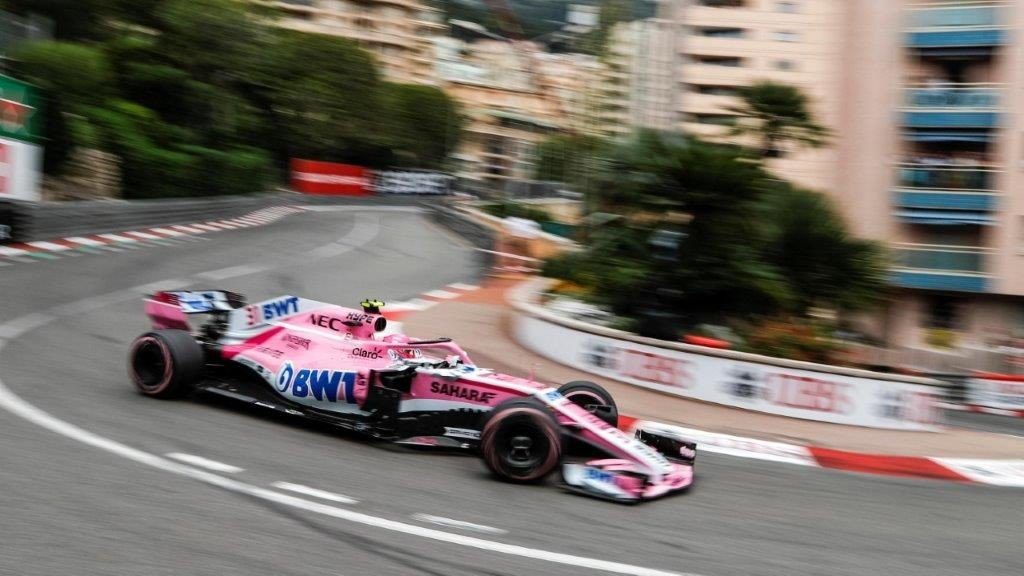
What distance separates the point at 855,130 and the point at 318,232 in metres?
17.4

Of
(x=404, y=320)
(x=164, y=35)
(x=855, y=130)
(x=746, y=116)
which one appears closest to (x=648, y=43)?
(x=855, y=130)

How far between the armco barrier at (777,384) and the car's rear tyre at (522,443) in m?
4.92

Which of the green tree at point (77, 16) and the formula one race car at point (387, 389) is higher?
the green tree at point (77, 16)

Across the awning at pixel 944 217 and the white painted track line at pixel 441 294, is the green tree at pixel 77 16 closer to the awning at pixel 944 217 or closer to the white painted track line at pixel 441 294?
the white painted track line at pixel 441 294

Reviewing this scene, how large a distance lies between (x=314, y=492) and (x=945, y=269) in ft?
87.8

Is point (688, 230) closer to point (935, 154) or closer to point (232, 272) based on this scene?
point (232, 272)

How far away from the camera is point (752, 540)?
6961 millimetres

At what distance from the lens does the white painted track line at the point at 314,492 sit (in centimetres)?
700

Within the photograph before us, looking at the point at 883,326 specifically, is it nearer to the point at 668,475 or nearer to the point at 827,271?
the point at 827,271

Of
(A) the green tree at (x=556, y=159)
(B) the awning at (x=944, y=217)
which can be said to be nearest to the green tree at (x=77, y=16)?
(A) the green tree at (x=556, y=159)

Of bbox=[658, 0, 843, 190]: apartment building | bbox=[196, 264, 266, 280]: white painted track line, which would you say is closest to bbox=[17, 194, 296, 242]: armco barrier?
bbox=[196, 264, 266, 280]: white painted track line

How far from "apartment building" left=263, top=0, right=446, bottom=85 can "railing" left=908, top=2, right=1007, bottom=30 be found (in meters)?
75.5

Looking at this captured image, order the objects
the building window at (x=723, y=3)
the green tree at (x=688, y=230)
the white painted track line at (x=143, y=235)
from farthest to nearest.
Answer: the building window at (x=723, y=3) < the white painted track line at (x=143, y=235) < the green tree at (x=688, y=230)

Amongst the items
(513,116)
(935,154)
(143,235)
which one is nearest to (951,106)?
(935,154)
